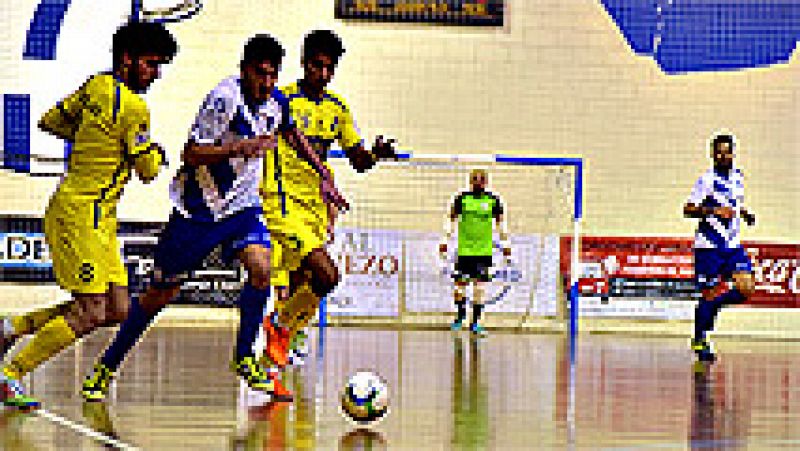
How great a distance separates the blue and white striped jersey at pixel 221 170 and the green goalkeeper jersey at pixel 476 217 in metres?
9.19

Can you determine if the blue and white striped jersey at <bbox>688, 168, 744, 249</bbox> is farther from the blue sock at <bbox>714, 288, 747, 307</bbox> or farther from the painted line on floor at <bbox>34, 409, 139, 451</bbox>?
the painted line on floor at <bbox>34, 409, 139, 451</bbox>

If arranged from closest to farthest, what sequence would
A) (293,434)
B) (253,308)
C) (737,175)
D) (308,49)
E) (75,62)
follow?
(293,434), (253,308), (308,49), (737,175), (75,62)

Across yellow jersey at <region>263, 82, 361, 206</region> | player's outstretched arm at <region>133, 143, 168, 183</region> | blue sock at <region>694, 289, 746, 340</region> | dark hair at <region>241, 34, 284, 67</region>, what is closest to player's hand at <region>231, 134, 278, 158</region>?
dark hair at <region>241, 34, 284, 67</region>

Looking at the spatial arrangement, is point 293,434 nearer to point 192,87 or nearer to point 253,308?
point 253,308

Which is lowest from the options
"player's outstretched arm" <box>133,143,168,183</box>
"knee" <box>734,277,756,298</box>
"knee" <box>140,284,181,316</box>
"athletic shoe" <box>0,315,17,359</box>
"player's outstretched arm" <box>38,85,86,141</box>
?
"knee" <box>734,277,756,298</box>

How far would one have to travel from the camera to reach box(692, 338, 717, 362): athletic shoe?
49.0ft

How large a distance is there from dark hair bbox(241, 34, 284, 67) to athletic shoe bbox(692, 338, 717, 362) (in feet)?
24.2

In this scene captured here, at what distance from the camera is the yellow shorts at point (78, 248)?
8.22 m

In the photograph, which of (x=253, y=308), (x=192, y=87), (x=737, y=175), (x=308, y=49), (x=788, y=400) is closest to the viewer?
(x=253, y=308)

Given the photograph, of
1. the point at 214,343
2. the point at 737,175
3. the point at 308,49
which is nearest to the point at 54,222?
the point at 308,49

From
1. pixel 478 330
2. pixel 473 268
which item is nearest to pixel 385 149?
pixel 478 330

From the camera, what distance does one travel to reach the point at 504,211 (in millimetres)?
19125

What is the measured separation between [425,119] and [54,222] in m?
11.5

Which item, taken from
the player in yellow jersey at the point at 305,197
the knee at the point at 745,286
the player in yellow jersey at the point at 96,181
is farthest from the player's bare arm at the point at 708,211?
the player in yellow jersey at the point at 96,181
